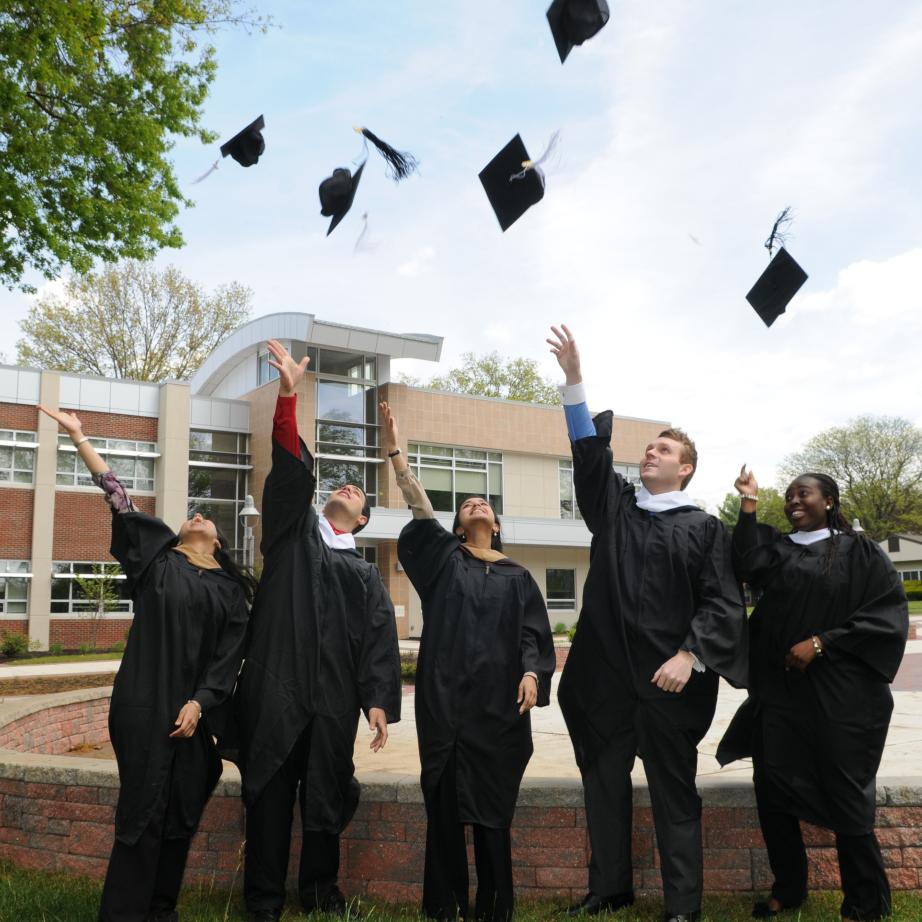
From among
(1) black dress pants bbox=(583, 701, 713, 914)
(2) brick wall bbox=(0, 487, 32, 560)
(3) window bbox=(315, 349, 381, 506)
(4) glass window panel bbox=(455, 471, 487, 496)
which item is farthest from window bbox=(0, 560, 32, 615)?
(1) black dress pants bbox=(583, 701, 713, 914)

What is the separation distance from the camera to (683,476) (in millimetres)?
4410

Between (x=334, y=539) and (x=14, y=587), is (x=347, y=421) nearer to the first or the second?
(x=14, y=587)

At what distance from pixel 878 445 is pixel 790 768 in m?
57.8

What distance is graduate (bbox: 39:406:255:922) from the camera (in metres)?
3.80

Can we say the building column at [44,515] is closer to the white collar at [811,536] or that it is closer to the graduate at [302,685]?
the graduate at [302,685]

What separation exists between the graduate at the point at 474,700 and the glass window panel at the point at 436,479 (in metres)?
28.6

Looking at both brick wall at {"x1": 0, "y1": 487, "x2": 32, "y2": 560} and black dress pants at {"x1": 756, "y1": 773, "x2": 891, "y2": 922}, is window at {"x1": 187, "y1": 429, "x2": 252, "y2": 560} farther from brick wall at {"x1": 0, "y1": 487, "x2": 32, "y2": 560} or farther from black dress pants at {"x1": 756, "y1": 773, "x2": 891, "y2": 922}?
black dress pants at {"x1": 756, "y1": 773, "x2": 891, "y2": 922}

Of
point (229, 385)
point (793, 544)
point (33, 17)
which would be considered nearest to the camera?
point (793, 544)

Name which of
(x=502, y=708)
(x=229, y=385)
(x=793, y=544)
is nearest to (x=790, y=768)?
(x=793, y=544)

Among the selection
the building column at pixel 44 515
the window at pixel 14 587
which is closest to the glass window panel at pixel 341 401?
the building column at pixel 44 515

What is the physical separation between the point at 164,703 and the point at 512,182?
3.53 meters

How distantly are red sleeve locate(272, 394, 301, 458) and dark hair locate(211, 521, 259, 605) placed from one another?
1.58ft

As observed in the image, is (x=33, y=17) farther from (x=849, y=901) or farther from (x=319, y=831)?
(x=849, y=901)

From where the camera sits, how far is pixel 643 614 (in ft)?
13.4
